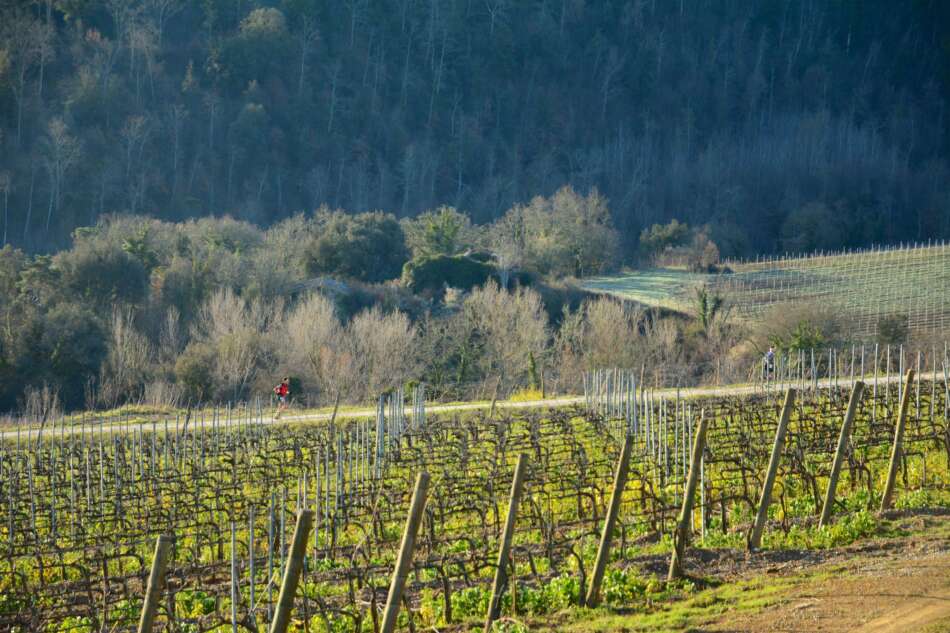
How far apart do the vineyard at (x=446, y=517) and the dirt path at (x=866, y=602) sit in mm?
1258

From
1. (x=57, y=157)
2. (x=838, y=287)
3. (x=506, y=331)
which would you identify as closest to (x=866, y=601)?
(x=506, y=331)

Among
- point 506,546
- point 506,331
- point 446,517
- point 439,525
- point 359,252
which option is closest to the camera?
point 506,546

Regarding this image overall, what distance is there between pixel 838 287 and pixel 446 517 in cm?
4010

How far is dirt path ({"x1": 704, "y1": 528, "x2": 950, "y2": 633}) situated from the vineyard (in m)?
1.26

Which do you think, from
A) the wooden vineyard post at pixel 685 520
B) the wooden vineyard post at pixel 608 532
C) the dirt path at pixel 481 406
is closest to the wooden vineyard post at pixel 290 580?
the wooden vineyard post at pixel 608 532

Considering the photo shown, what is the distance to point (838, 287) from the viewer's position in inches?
2181

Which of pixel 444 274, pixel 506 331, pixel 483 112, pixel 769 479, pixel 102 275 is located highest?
pixel 483 112

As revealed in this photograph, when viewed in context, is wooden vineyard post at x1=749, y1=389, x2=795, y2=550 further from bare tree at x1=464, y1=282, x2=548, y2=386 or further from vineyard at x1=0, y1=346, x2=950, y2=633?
bare tree at x1=464, y1=282, x2=548, y2=386

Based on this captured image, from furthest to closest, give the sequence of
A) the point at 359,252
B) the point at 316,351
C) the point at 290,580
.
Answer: the point at 359,252, the point at 316,351, the point at 290,580

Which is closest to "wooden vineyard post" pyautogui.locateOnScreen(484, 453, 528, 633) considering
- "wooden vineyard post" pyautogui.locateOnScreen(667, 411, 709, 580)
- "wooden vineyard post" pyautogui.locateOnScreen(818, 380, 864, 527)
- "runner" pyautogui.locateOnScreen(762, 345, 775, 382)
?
"wooden vineyard post" pyautogui.locateOnScreen(667, 411, 709, 580)

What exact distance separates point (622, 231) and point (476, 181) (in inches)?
686

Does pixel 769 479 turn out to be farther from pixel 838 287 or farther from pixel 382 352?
pixel 838 287

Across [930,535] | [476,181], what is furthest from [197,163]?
[930,535]

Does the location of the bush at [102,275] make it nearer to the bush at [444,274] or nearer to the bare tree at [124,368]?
the bare tree at [124,368]
